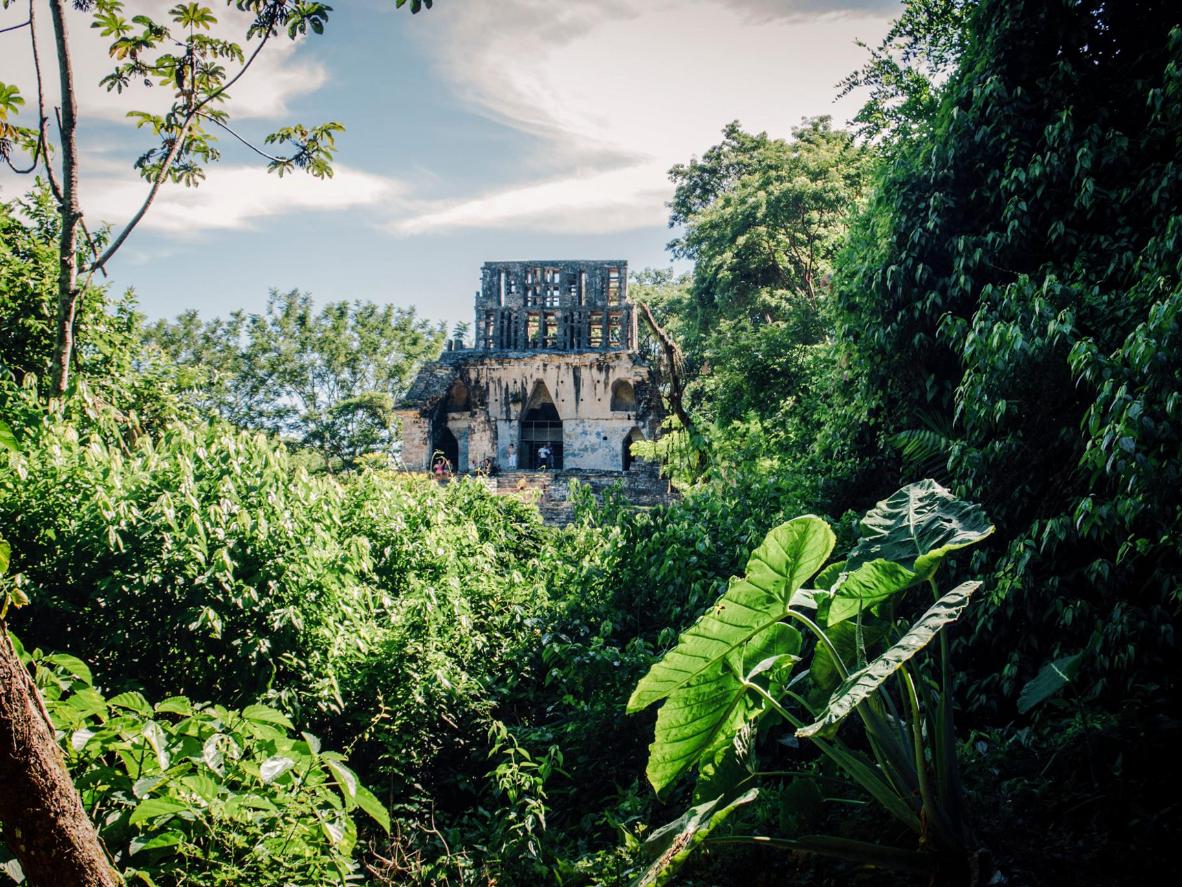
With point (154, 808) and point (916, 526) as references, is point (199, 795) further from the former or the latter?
point (916, 526)

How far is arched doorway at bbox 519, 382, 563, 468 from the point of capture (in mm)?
20500

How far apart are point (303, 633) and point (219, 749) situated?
1.40 meters

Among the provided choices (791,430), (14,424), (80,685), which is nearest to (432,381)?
(791,430)

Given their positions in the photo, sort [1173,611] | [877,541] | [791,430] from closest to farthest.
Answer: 1. [877,541]
2. [1173,611]
3. [791,430]

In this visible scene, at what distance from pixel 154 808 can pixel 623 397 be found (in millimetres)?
17727

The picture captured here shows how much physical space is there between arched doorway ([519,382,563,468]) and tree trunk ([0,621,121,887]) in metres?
18.4

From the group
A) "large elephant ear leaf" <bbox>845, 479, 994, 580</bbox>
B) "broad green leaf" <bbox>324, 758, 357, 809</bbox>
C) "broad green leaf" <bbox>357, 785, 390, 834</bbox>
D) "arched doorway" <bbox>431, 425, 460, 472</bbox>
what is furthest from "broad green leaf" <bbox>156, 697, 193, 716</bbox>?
"arched doorway" <bbox>431, 425, 460, 472</bbox>

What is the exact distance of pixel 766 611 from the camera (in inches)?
119

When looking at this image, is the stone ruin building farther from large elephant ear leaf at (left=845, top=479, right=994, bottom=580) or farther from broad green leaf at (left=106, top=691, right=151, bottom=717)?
broad green leaf at (left=106, top=691, right=151, bottom=717)

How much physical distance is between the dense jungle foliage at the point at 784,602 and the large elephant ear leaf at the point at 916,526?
21 mm

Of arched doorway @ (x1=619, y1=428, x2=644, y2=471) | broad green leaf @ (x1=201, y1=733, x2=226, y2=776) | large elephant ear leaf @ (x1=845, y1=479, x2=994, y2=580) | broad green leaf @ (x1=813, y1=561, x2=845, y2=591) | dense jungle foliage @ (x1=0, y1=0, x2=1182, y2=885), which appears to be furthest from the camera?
arched doorway @ (x1=619, y1=428, x2=644, y2=471)

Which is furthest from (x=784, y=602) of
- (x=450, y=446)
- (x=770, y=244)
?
(x=450, y=446)

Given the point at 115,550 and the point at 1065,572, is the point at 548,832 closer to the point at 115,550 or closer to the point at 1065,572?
the point at 115,550

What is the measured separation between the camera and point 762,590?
302 centimetres
